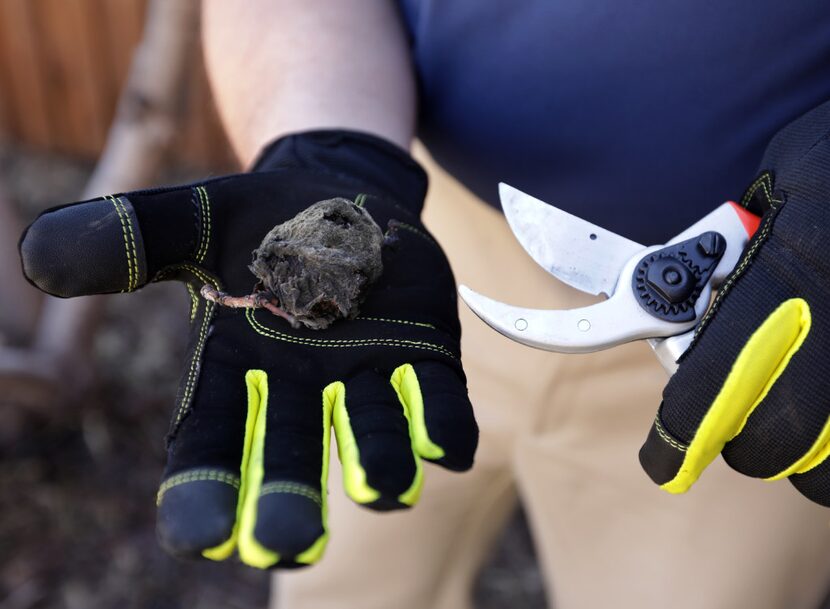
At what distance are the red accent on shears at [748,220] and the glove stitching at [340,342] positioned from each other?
502 mm

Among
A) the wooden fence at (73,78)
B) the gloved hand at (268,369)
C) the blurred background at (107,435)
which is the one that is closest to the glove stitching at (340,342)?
the gloved hand at (268,369)

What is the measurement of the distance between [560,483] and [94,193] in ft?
6.50

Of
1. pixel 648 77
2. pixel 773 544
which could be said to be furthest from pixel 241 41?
pixel 773 544

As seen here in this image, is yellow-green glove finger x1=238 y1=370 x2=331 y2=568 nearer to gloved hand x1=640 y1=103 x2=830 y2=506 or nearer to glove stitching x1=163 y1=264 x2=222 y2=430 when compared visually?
glove stitching x1=163 y1=264 x2=222 y2=430

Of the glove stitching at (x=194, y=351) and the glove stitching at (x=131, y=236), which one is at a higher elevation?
the glove stitching at (x=131, y=236)

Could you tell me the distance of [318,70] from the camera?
1690 mm

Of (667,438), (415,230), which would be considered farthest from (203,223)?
(667,438)

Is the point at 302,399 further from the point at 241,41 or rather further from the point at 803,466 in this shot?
the point at 241,41

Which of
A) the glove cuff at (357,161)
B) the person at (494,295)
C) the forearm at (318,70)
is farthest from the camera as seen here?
the forearm at (318,70)

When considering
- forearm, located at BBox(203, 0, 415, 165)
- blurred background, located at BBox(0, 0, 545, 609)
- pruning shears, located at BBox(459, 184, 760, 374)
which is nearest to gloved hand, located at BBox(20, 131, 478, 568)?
pruning shears, located at BBox(459, 184, 760, 374)

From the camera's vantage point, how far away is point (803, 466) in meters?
1.21

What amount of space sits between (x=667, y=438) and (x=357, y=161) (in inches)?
28.4

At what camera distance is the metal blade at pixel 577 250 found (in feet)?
4.31

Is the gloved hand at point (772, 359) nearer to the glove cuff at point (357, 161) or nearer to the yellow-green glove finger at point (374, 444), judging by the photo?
the yellow-green glove finger at point (374, 444)
